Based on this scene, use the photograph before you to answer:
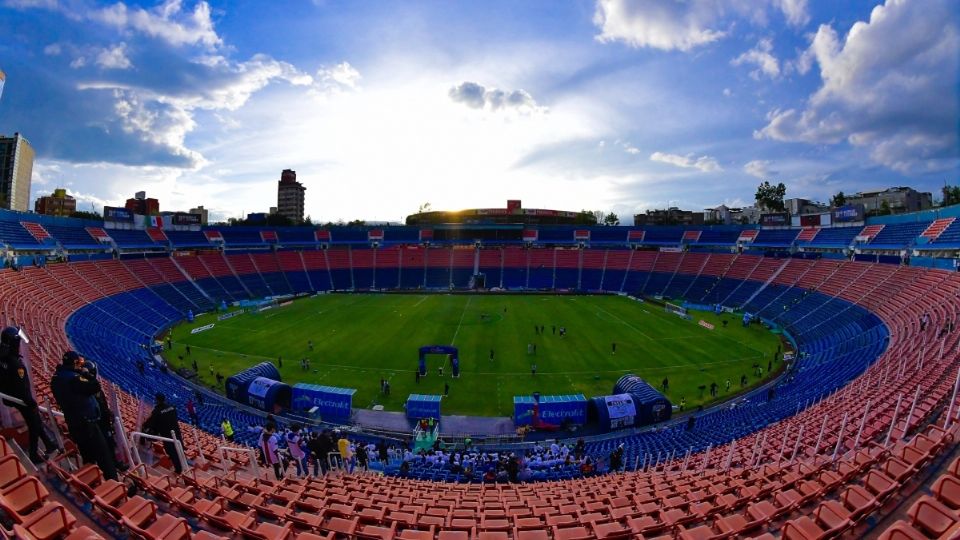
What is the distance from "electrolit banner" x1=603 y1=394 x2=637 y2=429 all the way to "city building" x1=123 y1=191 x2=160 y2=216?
84656 mm

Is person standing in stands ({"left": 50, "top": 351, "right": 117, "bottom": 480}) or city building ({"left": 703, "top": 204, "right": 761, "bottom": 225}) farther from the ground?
city building ({"left": 703, "top": 204, "right": 761, "bottom": 225})

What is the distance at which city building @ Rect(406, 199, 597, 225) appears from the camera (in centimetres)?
10938

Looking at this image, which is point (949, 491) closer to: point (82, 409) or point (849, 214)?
point (82, 409)

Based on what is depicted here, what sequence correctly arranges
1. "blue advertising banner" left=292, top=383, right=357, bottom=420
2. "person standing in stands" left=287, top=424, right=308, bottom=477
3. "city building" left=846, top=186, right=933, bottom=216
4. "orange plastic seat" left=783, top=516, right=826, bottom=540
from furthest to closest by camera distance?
"city building" left=846, top=186, right=933, bottom=216, "blue advertising banner" left=292, top=383, right=357, bottom=420, "person standing in stands" left=287, top=424, right=308, bottom=477, "orange plastic seat" left=783, top=516, right=826, bottom=540

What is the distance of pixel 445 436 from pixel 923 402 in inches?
776

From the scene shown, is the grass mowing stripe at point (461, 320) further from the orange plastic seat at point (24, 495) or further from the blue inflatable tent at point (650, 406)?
the orange plastic seat at point (24, 495)

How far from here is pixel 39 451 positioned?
8.30 m

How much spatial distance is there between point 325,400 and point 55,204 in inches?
6338

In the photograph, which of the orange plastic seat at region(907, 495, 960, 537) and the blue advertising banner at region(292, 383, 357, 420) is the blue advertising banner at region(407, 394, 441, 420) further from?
the orange plastic seat at region(907, 495, 960, 537)

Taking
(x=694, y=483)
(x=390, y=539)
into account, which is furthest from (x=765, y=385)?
(x=390, y=539)

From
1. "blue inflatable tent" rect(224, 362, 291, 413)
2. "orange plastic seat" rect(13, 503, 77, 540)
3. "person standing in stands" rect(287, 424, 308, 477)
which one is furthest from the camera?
"blue inflatable tent" rect(224, 362, 291, 413)

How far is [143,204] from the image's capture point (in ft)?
281

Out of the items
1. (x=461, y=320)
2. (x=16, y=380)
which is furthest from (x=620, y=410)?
(x=461, y=320)

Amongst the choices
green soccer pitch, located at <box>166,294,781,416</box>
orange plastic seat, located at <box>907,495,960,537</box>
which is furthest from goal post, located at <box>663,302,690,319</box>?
orange plastic seat, located at <box>907,495,960,537</box>
